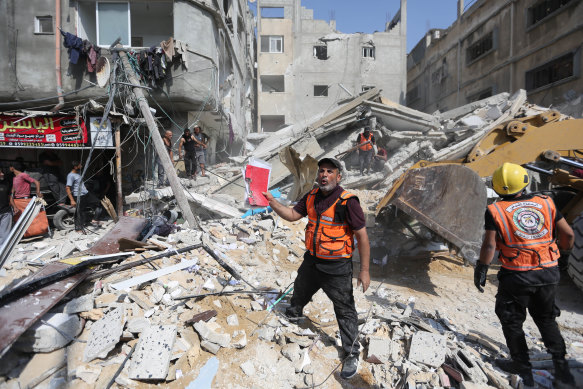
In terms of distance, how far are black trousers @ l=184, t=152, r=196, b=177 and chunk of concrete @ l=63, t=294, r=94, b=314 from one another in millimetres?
6738

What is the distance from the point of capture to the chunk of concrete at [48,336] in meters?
2.39

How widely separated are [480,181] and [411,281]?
2.01 metres

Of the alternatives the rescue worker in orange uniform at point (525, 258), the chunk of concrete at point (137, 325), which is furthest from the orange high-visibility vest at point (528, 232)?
the chunk of concrete at point (137, 325)

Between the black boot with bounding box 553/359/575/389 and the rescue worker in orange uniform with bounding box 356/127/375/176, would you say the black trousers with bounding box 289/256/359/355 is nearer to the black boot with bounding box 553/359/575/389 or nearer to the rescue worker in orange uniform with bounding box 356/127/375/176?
the black boot with bounding box 553/359/575/389


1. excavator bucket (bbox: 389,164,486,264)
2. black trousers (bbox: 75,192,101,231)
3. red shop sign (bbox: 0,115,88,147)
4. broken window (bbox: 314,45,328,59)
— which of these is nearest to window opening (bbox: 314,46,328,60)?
broken window (bbox: 314,45,328,59)

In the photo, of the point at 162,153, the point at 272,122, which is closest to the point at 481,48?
the point at 272,122

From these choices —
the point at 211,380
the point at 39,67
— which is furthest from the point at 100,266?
the point at 39,67

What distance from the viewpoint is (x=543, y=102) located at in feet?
43.3

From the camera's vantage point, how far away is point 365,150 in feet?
31.8

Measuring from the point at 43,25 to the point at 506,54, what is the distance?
1965cm

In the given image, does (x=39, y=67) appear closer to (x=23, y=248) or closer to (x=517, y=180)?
(x=23, y=248)

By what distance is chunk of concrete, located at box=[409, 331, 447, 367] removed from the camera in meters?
2.50

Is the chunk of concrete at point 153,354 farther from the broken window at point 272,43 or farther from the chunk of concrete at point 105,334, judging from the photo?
the broken window at point 272,43

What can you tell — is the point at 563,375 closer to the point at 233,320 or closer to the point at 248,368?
the point at 248,368
